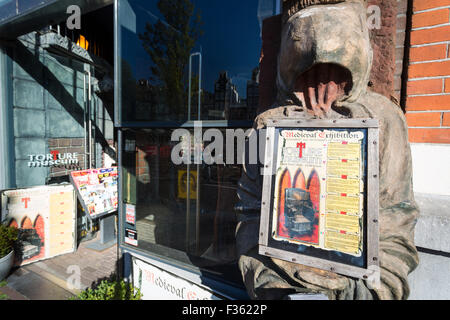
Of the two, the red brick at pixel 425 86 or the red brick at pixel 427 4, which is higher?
the red brick at pixel 427 4

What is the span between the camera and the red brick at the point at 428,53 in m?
1.76

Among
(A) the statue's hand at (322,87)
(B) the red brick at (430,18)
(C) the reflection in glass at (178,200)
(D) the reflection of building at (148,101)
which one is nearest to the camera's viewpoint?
(A) the statue's hand at (322,87)

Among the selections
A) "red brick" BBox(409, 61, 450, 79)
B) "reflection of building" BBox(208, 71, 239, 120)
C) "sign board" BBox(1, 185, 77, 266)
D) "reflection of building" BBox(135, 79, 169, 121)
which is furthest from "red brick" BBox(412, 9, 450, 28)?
"sign board" BBox(1, 185, 77, 266)

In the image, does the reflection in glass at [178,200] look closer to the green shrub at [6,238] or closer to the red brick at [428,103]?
the red brick at [428,103]

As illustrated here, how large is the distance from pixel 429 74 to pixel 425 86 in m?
0.09

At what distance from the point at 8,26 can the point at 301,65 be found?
5.46 metres

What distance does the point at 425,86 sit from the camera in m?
1.81

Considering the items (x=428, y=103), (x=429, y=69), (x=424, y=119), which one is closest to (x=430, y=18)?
(x=429, y=69)

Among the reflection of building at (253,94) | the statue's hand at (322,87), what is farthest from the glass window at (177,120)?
the statue's hand at (322,87)

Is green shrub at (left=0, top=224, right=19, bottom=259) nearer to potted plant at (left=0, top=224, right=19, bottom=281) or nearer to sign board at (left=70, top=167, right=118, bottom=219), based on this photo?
potted plant at (left=0, top=224, right=19, bottom=281)

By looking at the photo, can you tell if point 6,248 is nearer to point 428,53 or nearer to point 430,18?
point 428,53

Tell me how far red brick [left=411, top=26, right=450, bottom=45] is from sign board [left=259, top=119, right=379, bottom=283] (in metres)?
1.14

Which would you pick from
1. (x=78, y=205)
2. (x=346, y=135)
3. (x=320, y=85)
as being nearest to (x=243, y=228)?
(x=346, y=135)

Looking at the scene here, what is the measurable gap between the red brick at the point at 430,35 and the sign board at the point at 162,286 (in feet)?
9.91
